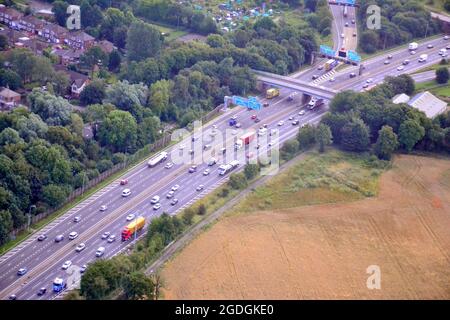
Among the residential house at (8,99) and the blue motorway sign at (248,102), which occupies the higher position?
the residential house at (8,99)

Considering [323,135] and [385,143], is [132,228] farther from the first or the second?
[385,143]

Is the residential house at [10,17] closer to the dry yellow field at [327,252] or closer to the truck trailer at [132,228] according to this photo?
the truck trailer at [132,228]

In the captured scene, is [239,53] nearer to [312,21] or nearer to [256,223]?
[312,21]

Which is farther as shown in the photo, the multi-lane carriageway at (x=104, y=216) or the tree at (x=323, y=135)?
the tree at (x=323, y=135)

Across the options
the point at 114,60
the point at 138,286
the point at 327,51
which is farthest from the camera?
Result: the point at 327,51

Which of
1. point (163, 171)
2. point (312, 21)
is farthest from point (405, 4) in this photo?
point (163, 171)

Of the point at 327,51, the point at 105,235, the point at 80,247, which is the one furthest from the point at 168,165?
the point at 327,51

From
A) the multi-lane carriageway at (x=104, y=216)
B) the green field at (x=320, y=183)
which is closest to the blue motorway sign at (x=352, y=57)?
the multi-lane carriageway at (x=104, y=216)
